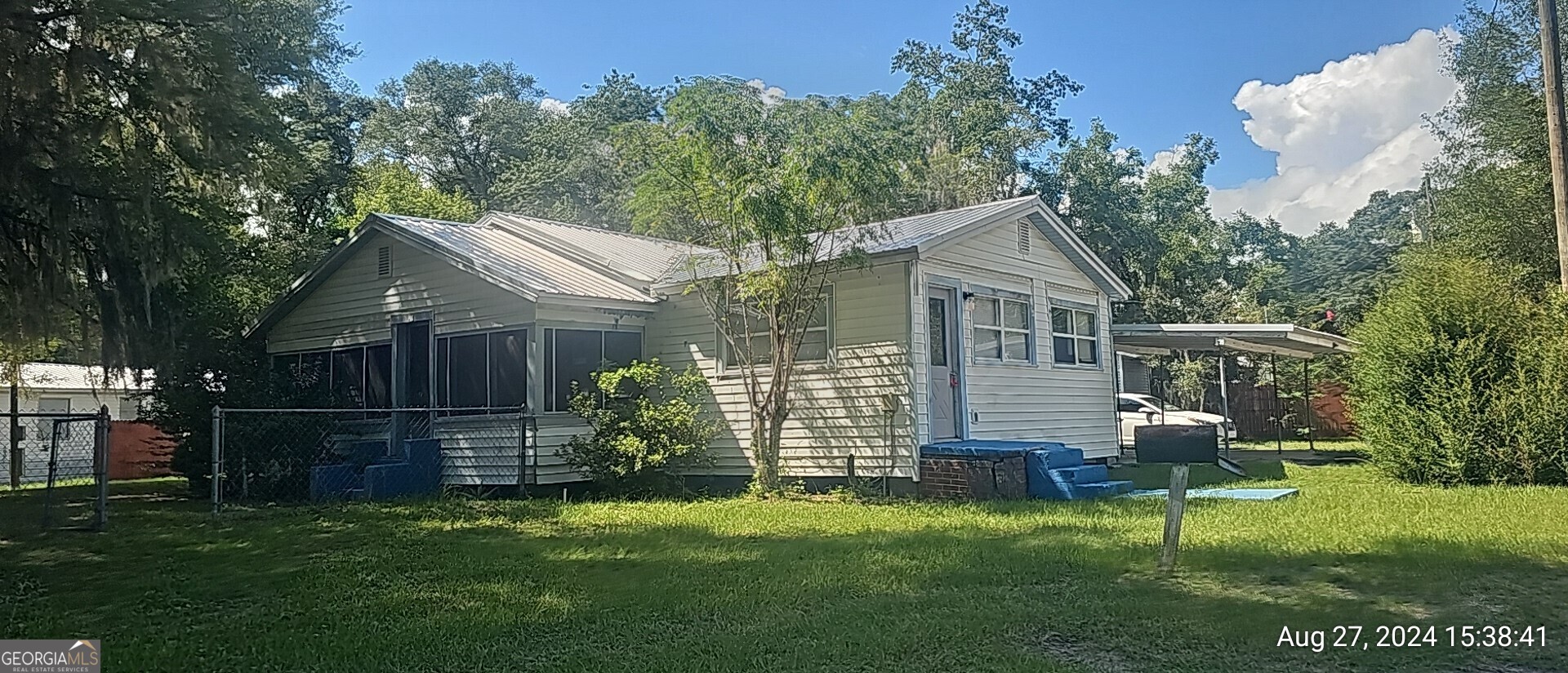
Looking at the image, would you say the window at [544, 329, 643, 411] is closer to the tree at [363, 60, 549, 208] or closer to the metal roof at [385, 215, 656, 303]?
the metal roof at [385, 215, 656, 303]

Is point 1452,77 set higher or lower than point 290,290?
higher

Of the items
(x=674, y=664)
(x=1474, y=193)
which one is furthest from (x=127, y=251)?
(x=1474, y=193)

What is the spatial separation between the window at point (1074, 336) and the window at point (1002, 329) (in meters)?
0.79

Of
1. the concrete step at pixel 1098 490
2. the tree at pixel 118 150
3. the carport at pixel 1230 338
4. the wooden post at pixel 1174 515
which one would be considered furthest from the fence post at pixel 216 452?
the carport at pixel 1230 338

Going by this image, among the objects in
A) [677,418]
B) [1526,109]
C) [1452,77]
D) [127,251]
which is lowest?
[677,418]

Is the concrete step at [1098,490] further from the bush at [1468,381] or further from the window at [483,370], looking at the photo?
the window at [483,370]

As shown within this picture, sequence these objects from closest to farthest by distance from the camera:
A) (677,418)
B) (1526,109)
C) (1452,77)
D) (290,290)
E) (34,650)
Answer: (34,650) → (677,418) → (290,290) → (1526,109) → (1452,77)

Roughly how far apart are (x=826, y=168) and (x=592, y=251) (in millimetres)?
5301

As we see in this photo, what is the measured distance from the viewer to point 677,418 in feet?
41.7

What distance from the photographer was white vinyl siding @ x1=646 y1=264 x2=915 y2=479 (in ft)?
39.3

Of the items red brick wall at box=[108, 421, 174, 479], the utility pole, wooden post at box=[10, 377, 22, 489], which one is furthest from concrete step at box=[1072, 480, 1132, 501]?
red brick wall at box=[108, 421, 174, 479]

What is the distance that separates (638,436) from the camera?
12.6 meters

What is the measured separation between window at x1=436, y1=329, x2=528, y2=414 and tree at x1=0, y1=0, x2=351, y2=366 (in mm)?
3392

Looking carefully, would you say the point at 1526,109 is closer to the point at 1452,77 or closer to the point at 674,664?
the point at 1452,77
